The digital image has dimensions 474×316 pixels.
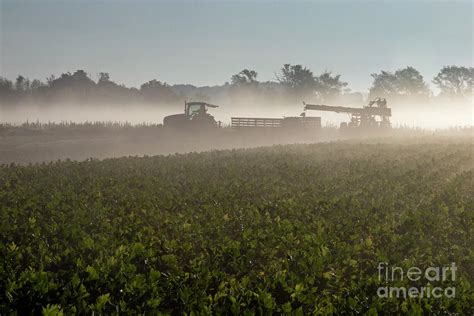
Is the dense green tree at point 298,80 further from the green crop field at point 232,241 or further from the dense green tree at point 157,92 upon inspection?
the green crop field at point 232,241

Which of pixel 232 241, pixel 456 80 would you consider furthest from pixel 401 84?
pixel 232 241

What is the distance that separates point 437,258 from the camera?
19.0 feet

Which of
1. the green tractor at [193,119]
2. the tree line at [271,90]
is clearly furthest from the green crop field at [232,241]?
the tree line at [271,90]

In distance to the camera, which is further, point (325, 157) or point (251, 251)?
point (325, 157)

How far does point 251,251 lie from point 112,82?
93012mm

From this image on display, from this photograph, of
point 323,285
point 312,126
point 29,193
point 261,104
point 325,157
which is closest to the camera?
point 323,285

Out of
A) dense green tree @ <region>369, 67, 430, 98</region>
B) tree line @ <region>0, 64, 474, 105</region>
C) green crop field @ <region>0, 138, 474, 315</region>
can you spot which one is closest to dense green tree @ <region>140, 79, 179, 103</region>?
tree line @ <region>0, 64, 474, 105</region>

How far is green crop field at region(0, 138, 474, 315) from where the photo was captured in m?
4.54

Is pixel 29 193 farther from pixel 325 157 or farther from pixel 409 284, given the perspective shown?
pixel 325 157

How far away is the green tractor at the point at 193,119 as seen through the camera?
34.7 meters

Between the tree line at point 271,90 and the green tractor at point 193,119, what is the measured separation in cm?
5128

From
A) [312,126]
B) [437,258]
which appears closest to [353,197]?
[437,258]

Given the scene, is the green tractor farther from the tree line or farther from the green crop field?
the tree line

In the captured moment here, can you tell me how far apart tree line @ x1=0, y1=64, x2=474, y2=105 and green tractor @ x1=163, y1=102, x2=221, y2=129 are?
5128 cm
